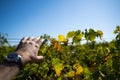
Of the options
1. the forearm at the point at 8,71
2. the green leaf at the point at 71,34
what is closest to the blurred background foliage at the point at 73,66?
the green leaf at the point at 71,34

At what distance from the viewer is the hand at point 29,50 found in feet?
7.50

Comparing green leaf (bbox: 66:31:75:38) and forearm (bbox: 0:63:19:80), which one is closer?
forearm (bbox: 0:63:19:80)

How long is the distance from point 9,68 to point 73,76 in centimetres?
67

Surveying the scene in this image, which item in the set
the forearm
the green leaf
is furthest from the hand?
the green leaf

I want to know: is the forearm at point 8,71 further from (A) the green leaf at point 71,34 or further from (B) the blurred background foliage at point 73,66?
(A) the green leaf at point 71,34

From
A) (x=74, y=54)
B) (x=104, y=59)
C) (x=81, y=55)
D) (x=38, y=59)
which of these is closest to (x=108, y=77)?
(x=104, y=59)

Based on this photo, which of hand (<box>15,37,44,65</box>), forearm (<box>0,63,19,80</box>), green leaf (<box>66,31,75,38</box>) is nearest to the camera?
forearm (<box>0,63,19,80</box>)

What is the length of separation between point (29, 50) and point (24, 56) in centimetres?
7

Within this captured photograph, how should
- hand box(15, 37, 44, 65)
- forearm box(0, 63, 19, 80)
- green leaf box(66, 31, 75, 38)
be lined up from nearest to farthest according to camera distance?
forearm box(0, 63, 19, 80) → hand box(15, 37, 44, 65) → green leaf box(66, 31, 75, 38)

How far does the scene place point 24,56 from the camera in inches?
90.4

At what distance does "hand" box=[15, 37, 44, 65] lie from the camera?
7.50 ft

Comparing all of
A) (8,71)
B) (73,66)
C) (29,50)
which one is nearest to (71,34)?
(73,66)

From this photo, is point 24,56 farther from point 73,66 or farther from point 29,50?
point 73,66

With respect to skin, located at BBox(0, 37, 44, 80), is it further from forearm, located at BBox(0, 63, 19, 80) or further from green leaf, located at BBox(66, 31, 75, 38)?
green leaf, located at BBox(66, 31, 75, 38)
